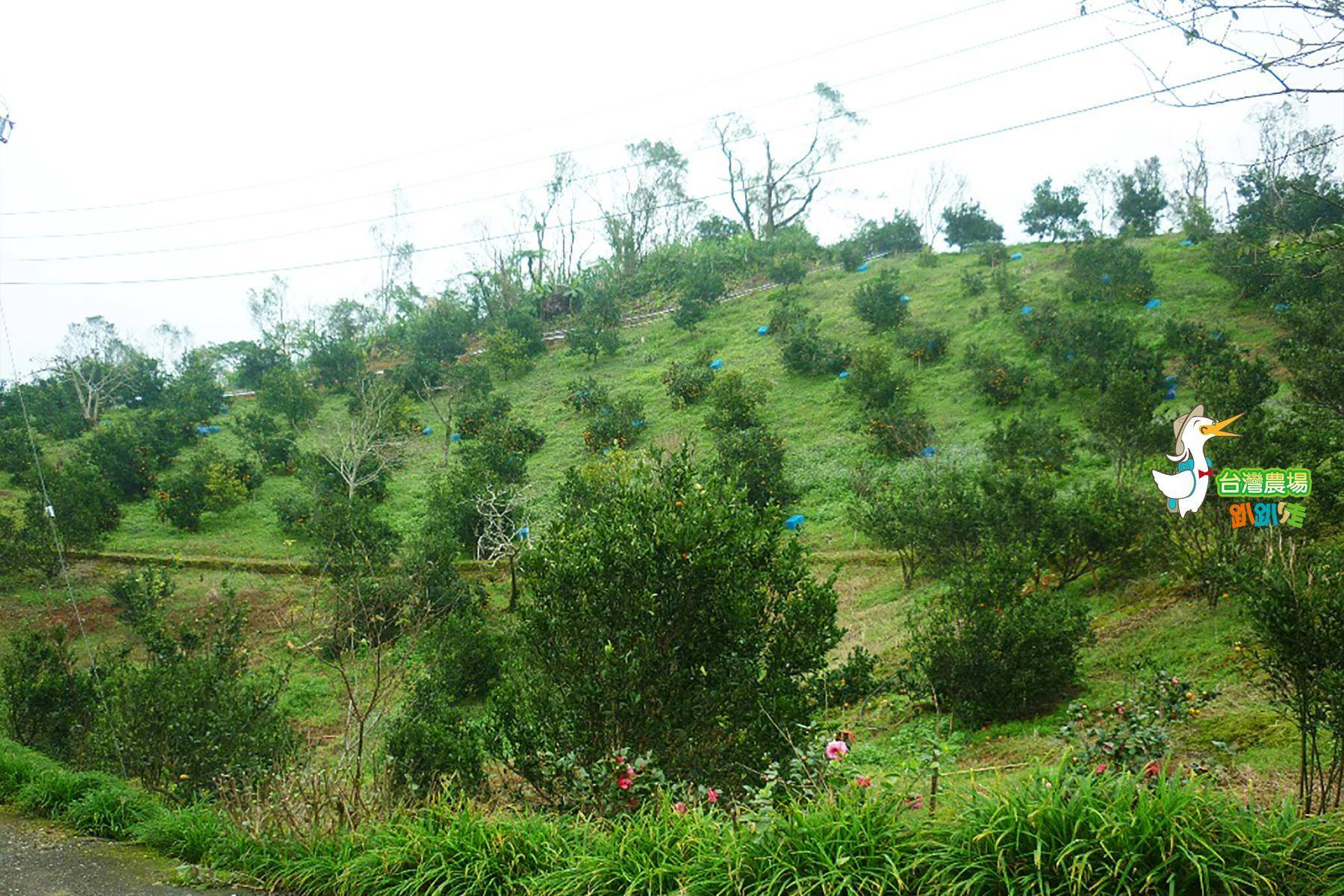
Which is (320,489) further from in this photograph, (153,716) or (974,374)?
(974,374)

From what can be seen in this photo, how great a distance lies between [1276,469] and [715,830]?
8529mm

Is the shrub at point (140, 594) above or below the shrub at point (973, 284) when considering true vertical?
below

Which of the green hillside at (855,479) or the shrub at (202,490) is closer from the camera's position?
the green hillside at (855,479)

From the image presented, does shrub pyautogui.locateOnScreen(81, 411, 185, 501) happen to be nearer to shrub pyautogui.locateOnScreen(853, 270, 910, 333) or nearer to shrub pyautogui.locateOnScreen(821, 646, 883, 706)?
shrub pyautogui.locateOnScreen(853, 270, 910, 333)

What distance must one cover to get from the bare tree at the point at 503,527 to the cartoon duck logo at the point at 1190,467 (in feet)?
34.3

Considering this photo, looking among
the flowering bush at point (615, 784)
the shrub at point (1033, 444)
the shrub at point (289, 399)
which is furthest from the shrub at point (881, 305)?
the flowering bush at point (615, 784)

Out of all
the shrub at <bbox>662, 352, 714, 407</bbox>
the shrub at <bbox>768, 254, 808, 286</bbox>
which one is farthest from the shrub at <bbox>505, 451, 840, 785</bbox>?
the shrub at <bbox>768, 254, 808, 286</bbox>

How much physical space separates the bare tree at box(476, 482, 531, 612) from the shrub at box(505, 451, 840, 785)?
10.7 meters

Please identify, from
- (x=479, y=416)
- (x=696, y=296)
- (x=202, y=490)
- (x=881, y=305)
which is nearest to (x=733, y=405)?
(x=881, y=305)

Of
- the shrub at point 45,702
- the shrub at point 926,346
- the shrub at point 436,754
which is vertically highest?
the shrub at point 926,346

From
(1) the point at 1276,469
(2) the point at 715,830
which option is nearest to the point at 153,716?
(2) the point at 715,830

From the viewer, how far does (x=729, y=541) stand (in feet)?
18.9

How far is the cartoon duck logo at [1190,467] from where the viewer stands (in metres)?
9.88

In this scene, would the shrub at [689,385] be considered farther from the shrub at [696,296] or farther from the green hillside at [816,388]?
the shrub at [696,296]
